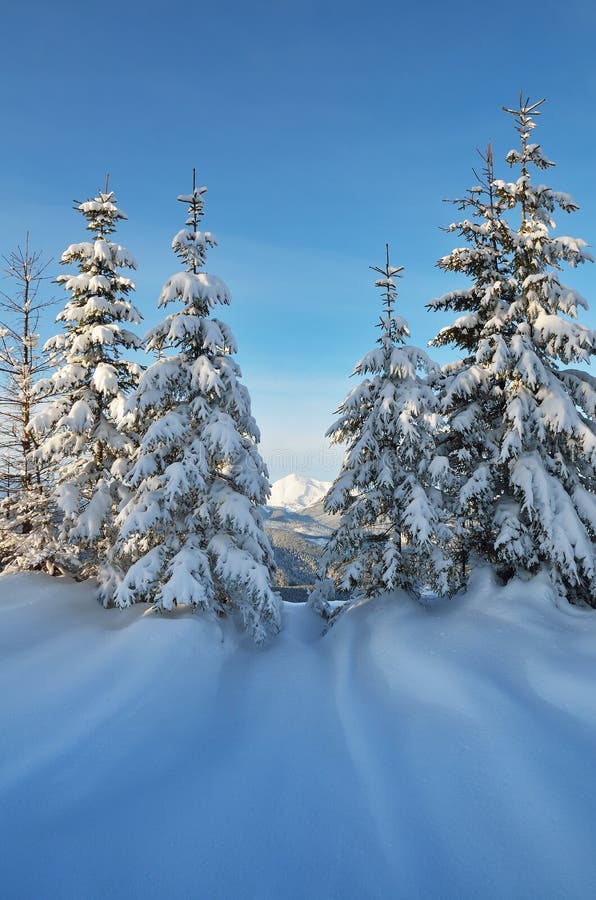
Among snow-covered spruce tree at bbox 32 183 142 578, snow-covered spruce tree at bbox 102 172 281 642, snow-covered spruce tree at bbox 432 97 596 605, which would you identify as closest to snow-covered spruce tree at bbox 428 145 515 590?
snow-covered spruce tree at bbox 432 97 596 605

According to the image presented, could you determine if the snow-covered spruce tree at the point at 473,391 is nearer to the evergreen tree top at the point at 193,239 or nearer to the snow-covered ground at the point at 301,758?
the snow-covered ground at the point at 301,758

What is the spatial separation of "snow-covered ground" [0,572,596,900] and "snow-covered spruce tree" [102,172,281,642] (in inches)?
43.5

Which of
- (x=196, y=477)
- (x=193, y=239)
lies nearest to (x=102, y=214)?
(x=193, y=239)

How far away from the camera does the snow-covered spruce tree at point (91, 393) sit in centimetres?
1393

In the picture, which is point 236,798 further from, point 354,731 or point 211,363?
point 211,363

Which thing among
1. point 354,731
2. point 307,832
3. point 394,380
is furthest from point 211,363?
point 307,832

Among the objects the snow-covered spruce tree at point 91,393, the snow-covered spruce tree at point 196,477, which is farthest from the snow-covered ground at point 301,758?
the snow-covered spruce tree at point 91,393

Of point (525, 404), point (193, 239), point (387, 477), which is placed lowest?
point (387, 477)

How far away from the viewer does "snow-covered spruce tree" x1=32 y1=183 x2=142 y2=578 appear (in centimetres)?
1393

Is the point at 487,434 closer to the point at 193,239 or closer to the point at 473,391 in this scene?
the point at 473,391

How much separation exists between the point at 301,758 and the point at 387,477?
25.4 ft

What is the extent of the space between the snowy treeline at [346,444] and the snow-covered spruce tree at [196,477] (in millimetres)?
55

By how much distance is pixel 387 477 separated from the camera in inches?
530

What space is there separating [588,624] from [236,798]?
884 centimetres
